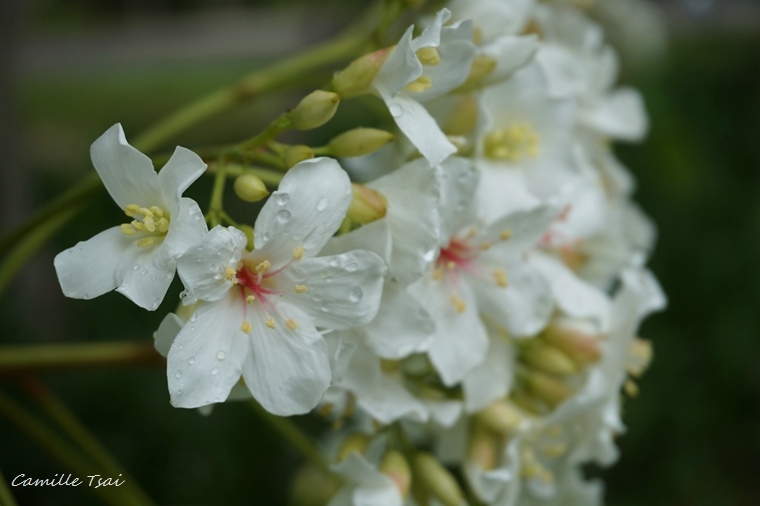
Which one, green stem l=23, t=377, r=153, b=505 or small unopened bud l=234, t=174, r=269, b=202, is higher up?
small unopened bud l=234, t=174, r=269, b=202

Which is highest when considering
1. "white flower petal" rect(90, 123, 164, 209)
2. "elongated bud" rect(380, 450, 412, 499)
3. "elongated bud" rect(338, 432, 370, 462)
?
"white flower petal" rect(90, 123, 164, 209)

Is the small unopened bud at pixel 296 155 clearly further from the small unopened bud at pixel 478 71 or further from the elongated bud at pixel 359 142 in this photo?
the small unopened bud at pixel 478 71

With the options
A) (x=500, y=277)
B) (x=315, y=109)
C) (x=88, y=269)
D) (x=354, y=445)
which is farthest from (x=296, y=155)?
(x=354, y=445)

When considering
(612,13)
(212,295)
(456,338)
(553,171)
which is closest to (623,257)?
(553,171)

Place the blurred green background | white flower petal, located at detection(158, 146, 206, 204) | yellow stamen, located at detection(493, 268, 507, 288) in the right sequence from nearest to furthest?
white flower petal, located at detection(158, 146, 206, 204) < yellow stamen, located at detection(493, 268, 507, 288) < the blurred green background

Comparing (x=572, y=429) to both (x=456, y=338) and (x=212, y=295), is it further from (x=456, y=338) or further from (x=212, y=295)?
(x=212, y=295)

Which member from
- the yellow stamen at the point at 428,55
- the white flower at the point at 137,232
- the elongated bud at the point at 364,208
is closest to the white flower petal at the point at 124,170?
the white flower at the point at 137,232

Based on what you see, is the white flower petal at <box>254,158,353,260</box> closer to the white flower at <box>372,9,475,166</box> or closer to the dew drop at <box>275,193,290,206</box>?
the dew drop at <box>275,193,290,206</box>

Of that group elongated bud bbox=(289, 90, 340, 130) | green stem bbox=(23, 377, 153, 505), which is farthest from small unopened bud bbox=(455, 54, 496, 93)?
green stem bbox=(23, 377, 153, 505)
